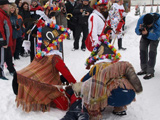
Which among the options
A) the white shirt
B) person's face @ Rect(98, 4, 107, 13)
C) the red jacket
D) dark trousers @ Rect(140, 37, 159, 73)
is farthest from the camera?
dark trousers @ Rect(140, 37, 159, 73)

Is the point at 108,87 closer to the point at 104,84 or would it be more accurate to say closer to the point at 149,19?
the point at 104,84

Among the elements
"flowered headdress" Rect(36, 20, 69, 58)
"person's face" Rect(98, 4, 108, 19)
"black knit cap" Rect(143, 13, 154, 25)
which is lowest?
"flowered headdress" Rect(36, 20, 69, 58)

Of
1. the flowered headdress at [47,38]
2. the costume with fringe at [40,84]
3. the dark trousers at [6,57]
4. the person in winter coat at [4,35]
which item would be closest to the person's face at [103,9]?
the flowered headdress at [47,38]

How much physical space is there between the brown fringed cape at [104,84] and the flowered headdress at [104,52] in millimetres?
357

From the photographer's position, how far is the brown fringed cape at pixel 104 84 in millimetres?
2773

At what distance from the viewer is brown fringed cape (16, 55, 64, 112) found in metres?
3.07

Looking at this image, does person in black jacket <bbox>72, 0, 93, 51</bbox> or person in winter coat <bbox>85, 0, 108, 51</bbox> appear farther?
person in black jacket <bbox>72, 0, 93, 51</bbox>

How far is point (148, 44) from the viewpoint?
509 centimetres

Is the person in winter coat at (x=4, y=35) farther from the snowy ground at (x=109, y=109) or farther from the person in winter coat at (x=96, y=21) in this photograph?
the person in winter coat at (x=96, y=21)

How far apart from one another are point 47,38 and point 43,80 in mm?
737

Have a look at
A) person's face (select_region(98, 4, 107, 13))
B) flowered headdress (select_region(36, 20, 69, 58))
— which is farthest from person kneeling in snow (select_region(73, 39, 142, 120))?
person's face (select_region(98, 4, 107, 13))

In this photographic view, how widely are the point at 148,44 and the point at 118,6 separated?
115 inches

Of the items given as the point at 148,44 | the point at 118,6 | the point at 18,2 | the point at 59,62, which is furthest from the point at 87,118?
the point at 18,2

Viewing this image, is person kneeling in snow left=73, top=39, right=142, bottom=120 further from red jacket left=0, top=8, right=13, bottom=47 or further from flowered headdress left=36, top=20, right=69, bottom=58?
red jacket left=0, top=8, right=13, bottom=47
